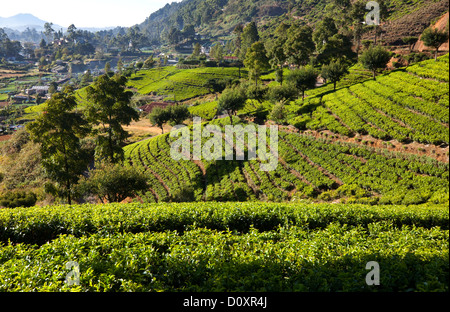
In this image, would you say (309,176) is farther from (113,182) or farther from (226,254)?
(226,254)

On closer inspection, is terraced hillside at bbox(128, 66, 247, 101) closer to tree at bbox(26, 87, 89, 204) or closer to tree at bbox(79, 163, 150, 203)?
tree at bbox(79, 163, 150, 203)

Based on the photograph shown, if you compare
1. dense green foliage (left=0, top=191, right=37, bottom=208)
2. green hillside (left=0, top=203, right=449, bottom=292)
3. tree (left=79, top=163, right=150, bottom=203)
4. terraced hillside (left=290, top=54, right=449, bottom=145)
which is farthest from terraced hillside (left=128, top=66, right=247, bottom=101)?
green hillside (left=0, top=203, right=449, bottom=292)

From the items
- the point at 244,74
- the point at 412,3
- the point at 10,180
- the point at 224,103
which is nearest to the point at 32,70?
the point at 244,74

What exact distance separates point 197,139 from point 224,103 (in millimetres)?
9376

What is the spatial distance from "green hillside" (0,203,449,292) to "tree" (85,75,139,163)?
51.4 feet

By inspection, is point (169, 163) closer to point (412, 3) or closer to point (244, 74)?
point (244, 74)

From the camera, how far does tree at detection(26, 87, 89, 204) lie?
2116 centimetres

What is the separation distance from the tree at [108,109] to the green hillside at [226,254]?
1566 centimetres

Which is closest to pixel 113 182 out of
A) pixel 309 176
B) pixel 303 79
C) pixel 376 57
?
pixel 309 176

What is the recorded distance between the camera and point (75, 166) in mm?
23000

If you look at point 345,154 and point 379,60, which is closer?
point 345,154

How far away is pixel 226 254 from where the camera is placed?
7.65 meters

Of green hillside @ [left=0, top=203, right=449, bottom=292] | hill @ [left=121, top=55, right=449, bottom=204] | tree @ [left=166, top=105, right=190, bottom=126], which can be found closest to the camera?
green hillside @ [left=0, top=203, right=449, bottom=292]

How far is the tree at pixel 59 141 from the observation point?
833 inches
